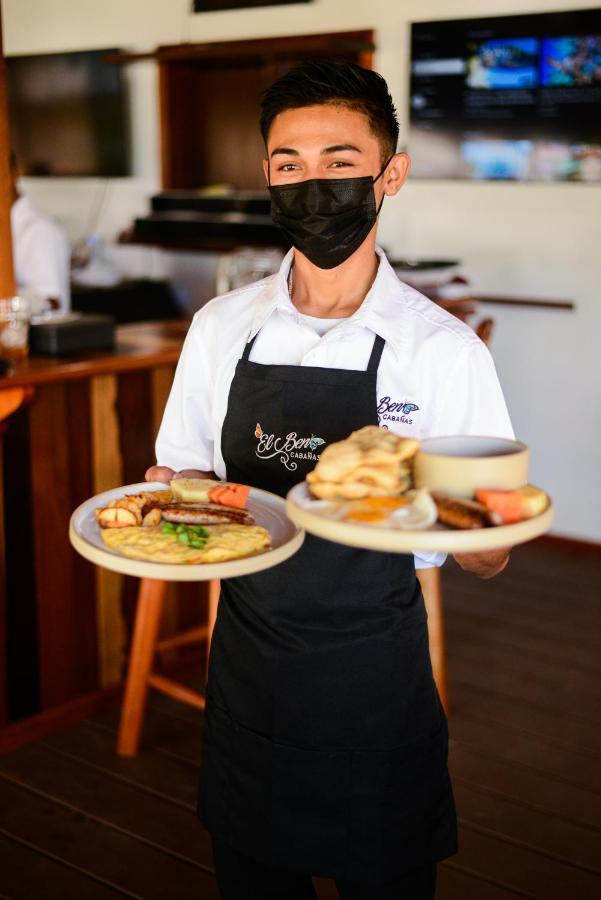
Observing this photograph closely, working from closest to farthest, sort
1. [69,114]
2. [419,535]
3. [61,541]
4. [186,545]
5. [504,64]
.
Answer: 1. [419,535]
2. [186,545]
3. [61,541]
4. [504,64]
5. [69,114]

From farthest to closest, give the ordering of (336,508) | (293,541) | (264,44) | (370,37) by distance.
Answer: (264,44), (370,37), (293,541), (336,508)

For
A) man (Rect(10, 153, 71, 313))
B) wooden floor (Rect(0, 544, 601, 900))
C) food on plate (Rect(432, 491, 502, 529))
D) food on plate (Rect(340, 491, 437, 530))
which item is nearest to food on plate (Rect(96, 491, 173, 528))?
food on plate (Rect(340, 491, 437, 530))

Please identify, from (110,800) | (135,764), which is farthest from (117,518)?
(135,764)

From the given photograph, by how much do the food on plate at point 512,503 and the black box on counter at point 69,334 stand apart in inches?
81.6

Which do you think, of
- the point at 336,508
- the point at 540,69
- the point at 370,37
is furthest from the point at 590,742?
the point at 370,37

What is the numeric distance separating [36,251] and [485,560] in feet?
10.5

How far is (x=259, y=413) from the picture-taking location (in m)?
1.60

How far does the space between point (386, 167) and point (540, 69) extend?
10.9 feet

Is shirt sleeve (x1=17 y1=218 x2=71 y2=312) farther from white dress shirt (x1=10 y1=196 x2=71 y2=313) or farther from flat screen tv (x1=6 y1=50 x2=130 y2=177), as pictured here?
flat screen tv (x1=6 y1=50 x2=130 y2=177)

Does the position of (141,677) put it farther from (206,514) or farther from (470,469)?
(470,469)

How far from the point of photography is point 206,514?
1403mm

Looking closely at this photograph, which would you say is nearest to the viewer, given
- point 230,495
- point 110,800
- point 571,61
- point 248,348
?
point 230,495

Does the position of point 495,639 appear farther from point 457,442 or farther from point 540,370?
point 457,442

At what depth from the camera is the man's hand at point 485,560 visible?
1428mm
